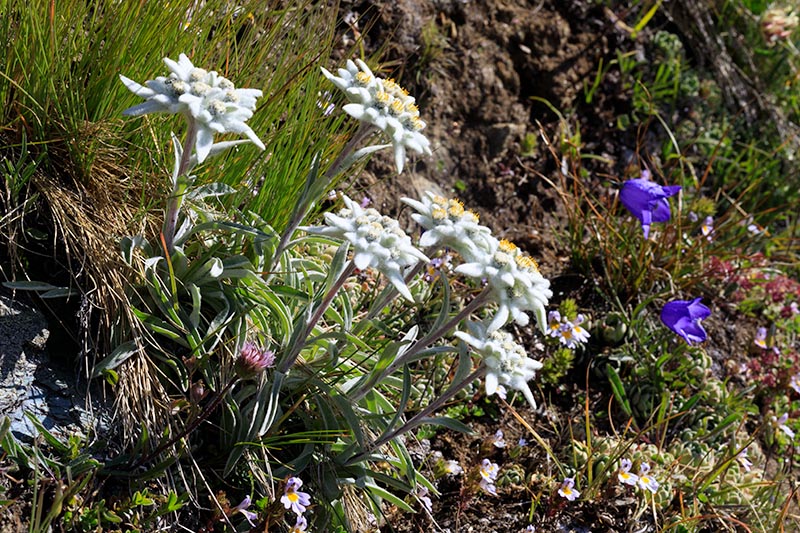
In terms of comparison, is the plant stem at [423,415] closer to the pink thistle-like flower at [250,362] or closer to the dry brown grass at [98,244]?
the pink thistle-like flower at [250,362]

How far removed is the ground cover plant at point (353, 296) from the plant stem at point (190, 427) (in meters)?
0.02

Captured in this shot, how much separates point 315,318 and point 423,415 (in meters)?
0.45

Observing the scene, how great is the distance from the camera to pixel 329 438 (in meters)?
2.62

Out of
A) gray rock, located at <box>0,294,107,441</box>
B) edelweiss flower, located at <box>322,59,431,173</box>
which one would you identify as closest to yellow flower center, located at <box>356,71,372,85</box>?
edelweiss flower, located at <box>322,59,431,173</box>

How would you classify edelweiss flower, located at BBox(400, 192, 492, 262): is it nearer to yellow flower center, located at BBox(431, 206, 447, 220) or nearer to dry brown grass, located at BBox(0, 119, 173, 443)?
yellow flower center, located at BBox(431, 206, 447, 220)

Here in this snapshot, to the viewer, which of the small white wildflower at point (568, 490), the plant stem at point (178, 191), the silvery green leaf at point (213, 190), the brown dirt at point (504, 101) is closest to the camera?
the plant stem at point (178, 191)

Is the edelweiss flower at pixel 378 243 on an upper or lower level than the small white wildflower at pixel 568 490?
upper

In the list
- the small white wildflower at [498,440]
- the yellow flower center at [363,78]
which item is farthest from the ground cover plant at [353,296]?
the small white wildflower at [498,440]

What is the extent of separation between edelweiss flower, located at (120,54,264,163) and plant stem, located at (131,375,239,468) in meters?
0.68

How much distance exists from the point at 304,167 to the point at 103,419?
113 cm

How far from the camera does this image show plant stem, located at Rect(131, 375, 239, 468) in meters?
2.27

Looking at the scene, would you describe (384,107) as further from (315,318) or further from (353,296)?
(353,296)

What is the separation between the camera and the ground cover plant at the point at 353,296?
2.30m

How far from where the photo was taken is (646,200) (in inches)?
145
